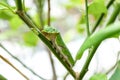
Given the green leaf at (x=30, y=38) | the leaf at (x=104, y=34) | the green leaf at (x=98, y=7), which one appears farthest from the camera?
the green leaf at (x=30, y=38)

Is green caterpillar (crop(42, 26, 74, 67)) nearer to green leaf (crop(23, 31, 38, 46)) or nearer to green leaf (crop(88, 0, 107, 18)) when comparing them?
green leaf (crop(88, 0, 107, 18))

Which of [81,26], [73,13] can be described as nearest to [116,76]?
[81,26]

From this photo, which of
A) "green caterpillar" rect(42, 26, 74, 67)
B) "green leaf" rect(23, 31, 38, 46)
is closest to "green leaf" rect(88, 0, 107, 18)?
"green caterpillar" rect(42, 26, 74, 67)

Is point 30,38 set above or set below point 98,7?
below

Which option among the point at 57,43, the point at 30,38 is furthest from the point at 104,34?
the point at 30,38

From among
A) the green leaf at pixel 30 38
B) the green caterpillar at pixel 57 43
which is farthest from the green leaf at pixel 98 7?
the green leaf at pixel 30 38

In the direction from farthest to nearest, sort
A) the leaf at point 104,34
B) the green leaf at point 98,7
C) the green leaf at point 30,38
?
1. the green leaf at point 30,38
2. the green leaf at point 98,7
3. the leaf at point 104,34

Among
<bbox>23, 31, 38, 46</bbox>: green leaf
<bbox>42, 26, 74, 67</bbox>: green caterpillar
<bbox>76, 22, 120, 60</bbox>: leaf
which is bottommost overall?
<bbox>23, 31, 38, 46</bbox>: green leaf

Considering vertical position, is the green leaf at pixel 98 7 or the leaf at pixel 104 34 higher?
the leaf at pixel 104 34

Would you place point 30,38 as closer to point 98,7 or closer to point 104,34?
point 98,7

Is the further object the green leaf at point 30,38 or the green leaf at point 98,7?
the green leaf at point 30,38

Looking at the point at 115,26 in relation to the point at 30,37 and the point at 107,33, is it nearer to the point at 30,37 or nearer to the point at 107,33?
the point at 107,33

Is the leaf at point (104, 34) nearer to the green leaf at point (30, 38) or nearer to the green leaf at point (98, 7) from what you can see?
the green leaf at point (98, 7)

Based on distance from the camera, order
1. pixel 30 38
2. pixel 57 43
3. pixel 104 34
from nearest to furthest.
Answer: pixel 104 34 < pixel 57 43 < pixel 30 38
